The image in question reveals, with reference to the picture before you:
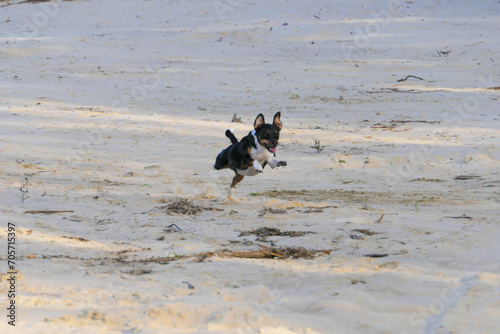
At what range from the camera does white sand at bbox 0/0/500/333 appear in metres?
4.11

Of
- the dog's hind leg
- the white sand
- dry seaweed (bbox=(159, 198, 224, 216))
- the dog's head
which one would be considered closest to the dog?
the dog's head

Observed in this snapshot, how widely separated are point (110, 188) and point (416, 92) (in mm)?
9985

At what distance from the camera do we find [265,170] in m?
10.1

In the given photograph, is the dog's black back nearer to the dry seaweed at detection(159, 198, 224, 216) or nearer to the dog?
the dog

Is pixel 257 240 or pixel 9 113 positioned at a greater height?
pixel 9 113

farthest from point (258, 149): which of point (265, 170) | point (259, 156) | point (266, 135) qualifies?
point (265, 170)

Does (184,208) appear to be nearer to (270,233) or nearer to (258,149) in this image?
(258,149)

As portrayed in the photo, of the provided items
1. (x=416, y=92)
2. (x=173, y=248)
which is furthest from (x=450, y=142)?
(x=173, y=248)

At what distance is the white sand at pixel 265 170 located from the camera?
13.5ft

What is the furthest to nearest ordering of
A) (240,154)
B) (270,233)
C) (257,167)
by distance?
1. (240,154)
2. (257,167)
3. (270,233)

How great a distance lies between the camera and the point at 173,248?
5.51 meters

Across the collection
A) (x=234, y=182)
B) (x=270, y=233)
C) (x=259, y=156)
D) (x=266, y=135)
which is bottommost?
(x=270, y=233)

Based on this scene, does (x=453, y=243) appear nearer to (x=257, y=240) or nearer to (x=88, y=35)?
(x=257, y=240)

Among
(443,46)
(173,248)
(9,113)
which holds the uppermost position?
(443,46)
